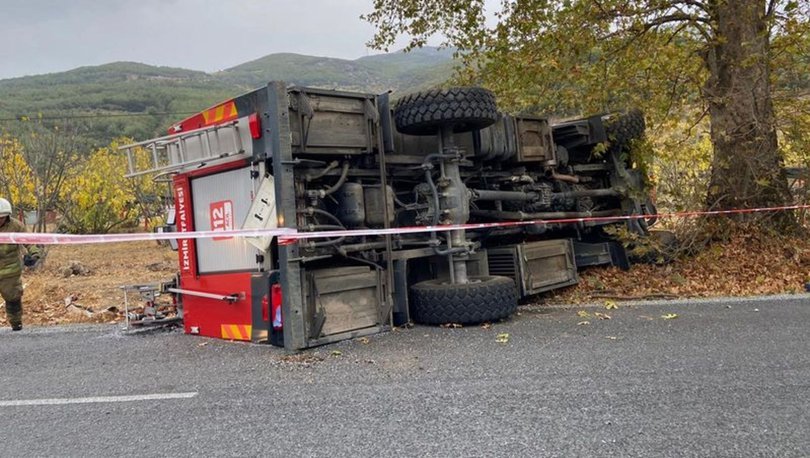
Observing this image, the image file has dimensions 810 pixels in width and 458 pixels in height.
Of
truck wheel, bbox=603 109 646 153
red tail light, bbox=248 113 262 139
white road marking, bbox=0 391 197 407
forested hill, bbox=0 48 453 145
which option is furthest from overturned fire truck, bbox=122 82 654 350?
forested hill, bbox=0 48 453 145

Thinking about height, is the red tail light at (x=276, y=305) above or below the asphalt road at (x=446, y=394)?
above

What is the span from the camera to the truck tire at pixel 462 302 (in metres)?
5.65

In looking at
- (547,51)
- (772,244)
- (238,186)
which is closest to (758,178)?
(772,244)

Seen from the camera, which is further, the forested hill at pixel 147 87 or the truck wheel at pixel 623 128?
the forested hill at pixel 147 87

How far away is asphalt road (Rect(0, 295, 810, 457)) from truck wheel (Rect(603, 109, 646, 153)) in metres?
3.46

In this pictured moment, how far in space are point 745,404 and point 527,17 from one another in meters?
8.17

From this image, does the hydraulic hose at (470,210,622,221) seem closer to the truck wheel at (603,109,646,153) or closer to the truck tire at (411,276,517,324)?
the truck wheel at (603,109,646,153)

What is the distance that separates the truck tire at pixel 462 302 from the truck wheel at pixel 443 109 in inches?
61.3

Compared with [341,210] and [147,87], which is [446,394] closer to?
[341,210]

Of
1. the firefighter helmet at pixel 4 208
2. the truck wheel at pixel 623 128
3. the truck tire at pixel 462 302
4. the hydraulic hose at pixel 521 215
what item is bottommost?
the truck tire at pixel 462 302

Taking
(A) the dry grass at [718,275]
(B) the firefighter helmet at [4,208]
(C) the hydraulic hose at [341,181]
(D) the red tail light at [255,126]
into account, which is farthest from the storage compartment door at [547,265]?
(B) the firefighter helmet at [4,208]

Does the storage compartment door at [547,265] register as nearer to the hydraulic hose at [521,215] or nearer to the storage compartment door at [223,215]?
the hydraulic hose at [521,215]

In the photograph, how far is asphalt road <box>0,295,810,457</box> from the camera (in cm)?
293

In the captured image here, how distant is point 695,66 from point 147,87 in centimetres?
11925
